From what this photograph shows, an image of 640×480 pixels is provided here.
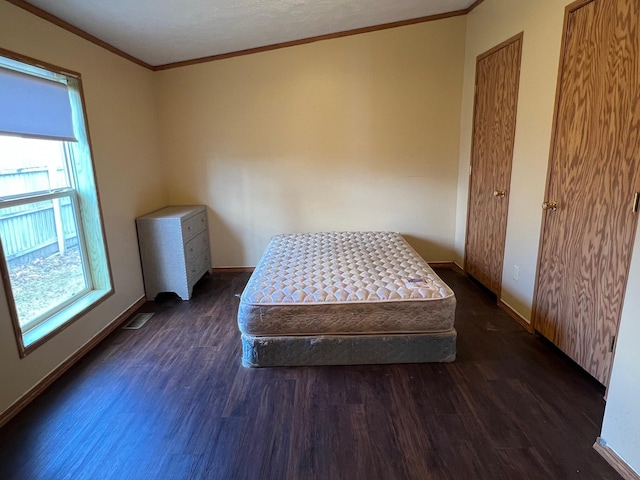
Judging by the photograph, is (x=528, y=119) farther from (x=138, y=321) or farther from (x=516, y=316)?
(x=138, y=321)

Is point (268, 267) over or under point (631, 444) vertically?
over

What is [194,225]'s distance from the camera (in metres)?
3.56

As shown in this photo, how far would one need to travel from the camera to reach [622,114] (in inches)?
70.9

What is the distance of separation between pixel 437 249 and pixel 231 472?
321 centimetres

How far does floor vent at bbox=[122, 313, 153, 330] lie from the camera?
9.43ft

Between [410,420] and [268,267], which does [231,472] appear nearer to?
[410,420]

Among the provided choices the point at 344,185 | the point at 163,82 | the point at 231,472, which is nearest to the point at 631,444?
the point at 231,472

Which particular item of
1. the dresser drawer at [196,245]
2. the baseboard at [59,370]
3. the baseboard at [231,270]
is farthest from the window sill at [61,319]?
the baseboard at [231,270]

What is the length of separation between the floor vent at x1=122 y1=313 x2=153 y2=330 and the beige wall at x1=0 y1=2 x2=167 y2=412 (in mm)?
125

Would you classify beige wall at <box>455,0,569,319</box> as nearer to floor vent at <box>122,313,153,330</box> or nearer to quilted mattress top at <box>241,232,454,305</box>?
quilted mattress top at <box>241,232,454,305</box>

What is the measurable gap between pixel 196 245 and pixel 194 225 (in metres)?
0.20

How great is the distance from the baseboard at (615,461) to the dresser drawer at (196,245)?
121 inches

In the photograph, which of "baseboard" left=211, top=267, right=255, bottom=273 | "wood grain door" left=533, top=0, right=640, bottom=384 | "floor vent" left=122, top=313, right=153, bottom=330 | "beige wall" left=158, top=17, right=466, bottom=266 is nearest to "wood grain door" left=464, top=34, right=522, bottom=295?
"beige wall" left=158, top=17, right=466, bottom=266

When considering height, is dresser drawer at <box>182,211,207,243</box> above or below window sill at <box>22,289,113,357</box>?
above
